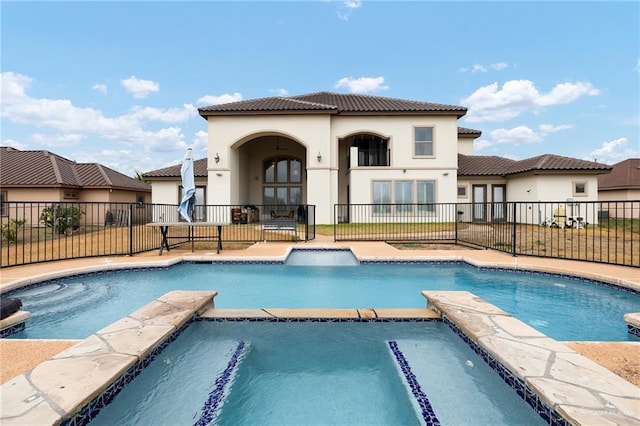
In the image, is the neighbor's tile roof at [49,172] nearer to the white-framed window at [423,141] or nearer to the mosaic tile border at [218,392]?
the white-framed window at [423,141]

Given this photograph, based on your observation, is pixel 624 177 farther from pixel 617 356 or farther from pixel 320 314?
pixel 320 314

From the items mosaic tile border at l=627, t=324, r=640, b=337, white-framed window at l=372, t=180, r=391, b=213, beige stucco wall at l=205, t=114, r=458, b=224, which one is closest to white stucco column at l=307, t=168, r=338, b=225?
beige stucco wall at l=205, t=114, r=458, b=224

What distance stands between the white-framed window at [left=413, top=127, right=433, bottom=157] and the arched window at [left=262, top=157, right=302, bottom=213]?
7.46 meters

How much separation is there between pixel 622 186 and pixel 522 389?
29.9 meters

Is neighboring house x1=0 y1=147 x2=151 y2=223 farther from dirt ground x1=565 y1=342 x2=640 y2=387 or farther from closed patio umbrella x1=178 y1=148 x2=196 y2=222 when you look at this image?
dirt ground x1=565 y1=342 x2=640 y2=387

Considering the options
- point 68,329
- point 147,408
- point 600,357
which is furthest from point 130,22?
point 600,357

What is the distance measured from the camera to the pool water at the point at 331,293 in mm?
3934

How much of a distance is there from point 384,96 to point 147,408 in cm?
2176

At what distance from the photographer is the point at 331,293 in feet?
17.5

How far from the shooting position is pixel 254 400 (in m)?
2.35

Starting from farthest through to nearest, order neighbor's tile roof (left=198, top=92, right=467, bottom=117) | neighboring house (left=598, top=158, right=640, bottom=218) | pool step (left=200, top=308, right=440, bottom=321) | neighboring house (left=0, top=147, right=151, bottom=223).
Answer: neighboring house (left=598, top=158, right=640, bottom=218), neighboring house (left=0, top=147, right=151, bottom=223), neighbor's tile roof (left=198, top=92, right=467, bottom=117), pool step (left=200, top=308, right=440, bottom=321)

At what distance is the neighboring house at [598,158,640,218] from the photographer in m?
22.8

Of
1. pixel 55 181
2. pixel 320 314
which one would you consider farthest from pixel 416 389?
pixel 55 181

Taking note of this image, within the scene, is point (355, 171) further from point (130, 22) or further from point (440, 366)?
point (440, 366)
